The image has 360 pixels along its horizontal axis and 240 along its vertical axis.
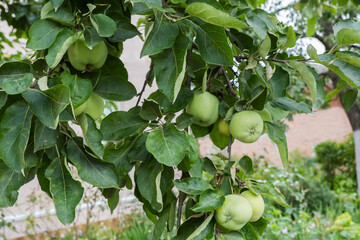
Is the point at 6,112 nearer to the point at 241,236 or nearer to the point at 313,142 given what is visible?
the point at 241,236

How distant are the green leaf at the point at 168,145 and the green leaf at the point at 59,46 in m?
0.18

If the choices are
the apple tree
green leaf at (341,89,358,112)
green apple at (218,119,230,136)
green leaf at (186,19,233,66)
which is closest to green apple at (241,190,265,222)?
the apple tree

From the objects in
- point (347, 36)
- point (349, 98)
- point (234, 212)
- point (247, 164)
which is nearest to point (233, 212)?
point (234, 212)

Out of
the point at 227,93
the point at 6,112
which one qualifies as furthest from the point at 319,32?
the point at 6,112

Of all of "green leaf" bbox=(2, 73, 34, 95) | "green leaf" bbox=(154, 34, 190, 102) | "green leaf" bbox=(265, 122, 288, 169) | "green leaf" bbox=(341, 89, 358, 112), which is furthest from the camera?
"green leaf" bbox=(341, 89, 358, 112)

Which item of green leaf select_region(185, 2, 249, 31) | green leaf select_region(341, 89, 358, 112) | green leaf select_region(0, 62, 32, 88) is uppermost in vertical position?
green leaf select_region(185, 2, 249, 31)

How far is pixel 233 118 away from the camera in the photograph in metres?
0.67

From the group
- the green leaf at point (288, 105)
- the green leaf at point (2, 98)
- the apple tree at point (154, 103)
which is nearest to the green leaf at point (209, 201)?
the apple tree at point (154, 103)

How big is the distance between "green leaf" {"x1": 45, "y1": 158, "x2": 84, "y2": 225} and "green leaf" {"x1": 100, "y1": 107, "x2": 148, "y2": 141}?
10 centimetres

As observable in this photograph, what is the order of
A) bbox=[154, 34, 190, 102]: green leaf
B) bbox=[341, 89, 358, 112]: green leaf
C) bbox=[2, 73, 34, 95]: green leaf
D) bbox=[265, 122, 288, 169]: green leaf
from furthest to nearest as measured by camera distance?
bbox=[341, 89, 358, 112]: green leaf < bbox=[265, 122, 288, 169]: green leaf < bbox=[154, 34, 190, 102]: green leaf < bbox=[2, 73, 34, 95]: green leaf

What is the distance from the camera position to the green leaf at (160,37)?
56 centimetres

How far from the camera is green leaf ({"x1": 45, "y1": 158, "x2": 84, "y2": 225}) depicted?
546mm

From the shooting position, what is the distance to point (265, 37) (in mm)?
631

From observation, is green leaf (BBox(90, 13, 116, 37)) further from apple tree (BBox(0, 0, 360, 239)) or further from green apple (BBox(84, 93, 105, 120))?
green apple (BBox(84, 93, 105, 120))
